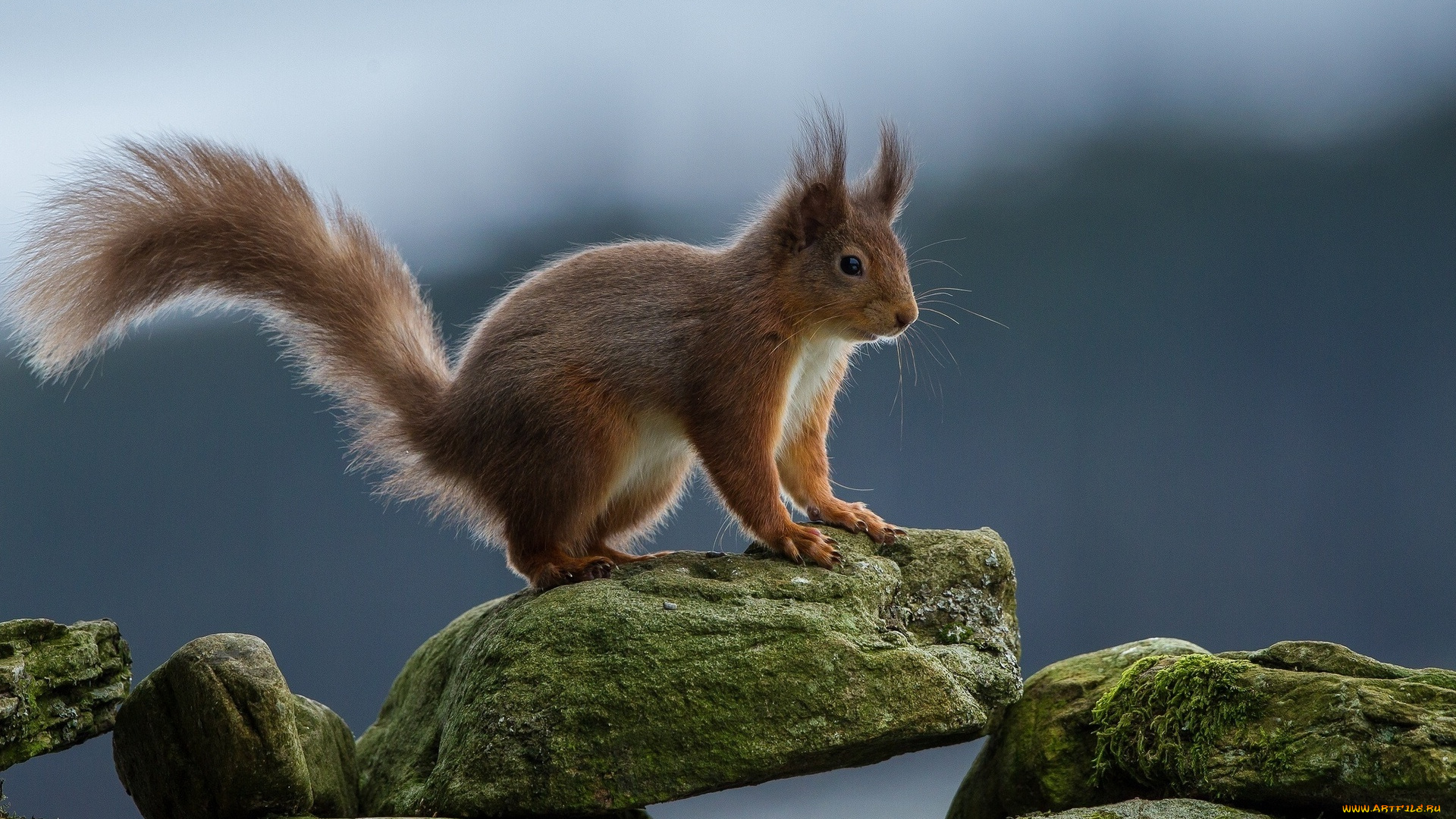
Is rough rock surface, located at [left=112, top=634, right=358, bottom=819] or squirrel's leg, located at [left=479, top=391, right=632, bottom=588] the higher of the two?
squirrel's leg, located at [left=479, top=391, right=632, bottom=588]

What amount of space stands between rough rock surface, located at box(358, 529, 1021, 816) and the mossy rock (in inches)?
15.1

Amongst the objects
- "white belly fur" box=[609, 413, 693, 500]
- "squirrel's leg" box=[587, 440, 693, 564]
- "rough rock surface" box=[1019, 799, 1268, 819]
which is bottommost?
"rough rock surface" box=[1019, 799, 1268, 819]

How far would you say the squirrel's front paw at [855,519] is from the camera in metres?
3.82

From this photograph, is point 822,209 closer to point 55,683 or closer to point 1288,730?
point 1288,730

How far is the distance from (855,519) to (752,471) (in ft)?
1.72

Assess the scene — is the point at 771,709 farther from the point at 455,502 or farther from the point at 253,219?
the point at 253,219

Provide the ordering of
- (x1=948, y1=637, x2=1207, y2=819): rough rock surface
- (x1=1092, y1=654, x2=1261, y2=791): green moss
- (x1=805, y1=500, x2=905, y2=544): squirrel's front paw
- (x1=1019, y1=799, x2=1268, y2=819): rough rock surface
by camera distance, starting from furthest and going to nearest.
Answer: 1. (x1=805, y1=500, x2=905, y2=544): squirrel's front paw
2. (x1=948, y1=637, x2=1207, y2=819): rough rock surface
3. (x1=1092, y1=654, x2=1261, y2=791): green moss
4. (x1=1019, y1=799, x2=1268, y2=819): rough rock surface

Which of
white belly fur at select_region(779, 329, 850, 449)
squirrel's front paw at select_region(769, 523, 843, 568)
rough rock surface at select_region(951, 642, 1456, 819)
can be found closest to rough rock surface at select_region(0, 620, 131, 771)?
squirrel's front paw at select_region(769, 523, 843, 568)

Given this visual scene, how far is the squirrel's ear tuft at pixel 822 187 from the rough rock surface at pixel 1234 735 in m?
1.65

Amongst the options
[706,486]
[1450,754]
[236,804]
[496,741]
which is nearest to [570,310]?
[706,486]

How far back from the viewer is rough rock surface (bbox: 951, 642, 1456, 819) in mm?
2691

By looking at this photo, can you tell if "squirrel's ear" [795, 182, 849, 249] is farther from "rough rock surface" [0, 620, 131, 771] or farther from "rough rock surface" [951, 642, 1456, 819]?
"rough rock surface" [0, 620, 131, 771]

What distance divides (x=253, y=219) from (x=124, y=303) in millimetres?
495

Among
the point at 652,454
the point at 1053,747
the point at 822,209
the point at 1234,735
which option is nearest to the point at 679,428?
the point at 652,454
